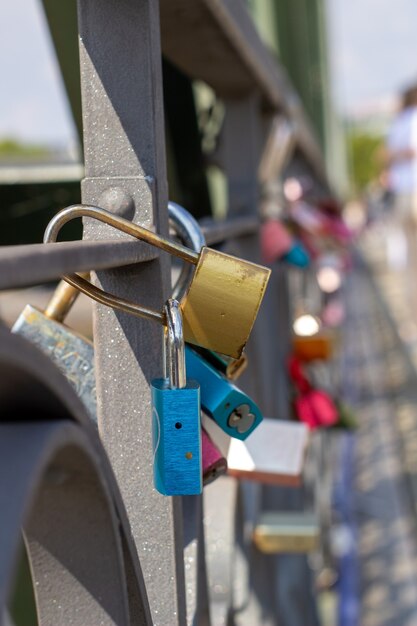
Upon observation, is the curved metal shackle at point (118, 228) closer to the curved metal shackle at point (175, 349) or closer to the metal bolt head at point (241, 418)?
the curved metal shackle at point (175, 349)

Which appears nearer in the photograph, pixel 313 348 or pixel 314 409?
A: pixel 314 409

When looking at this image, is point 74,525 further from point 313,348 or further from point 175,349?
point 313,348

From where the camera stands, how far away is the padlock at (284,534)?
A: 81.1 inches

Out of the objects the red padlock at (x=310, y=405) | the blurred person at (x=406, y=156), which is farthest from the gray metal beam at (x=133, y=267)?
the blurred person at (x=406, y=156)

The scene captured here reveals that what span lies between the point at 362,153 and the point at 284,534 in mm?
71920

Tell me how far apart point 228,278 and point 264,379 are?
1.28 meters

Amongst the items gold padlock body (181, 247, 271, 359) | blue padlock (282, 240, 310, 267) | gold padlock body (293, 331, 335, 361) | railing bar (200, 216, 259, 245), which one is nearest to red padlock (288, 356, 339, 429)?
gold padlock body (293, 331, 335, 361)

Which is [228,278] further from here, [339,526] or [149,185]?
[339,526]

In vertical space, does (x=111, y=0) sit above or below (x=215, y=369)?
above

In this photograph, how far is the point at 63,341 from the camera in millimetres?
1060

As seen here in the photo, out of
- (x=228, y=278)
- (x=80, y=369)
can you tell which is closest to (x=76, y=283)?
(x=228, y=278)

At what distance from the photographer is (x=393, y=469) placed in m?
6.52

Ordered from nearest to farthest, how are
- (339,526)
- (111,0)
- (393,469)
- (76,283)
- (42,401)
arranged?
(42,401) < (76,283) < (111,0) < (339,526) < (393,469)

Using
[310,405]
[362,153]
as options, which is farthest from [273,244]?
[362,153]
